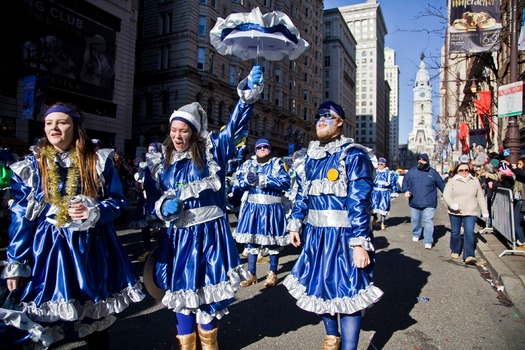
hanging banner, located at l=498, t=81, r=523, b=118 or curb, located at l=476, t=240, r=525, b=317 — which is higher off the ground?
hanging banner, located at l=498, t=81, r=523, b=118

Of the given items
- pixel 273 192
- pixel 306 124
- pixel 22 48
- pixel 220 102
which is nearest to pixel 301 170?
pixel 273 192

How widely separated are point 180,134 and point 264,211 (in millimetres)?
3129

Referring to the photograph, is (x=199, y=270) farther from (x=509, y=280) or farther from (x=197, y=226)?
(x=509, y=280)

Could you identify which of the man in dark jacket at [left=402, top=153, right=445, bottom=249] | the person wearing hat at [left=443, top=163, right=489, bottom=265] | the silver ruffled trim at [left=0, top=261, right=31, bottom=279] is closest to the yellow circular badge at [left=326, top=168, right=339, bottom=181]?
the silver ruffled trim at [left=0, top=261, right=31, bottom=279]

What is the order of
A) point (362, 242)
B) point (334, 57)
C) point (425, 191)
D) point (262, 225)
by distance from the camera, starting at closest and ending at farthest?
point (362, 242) → point (262, 225) → point (425, 191) → point (334, 57)

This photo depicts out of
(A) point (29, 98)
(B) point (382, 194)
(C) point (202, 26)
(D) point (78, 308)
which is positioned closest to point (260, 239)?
(D) point (78, 308)

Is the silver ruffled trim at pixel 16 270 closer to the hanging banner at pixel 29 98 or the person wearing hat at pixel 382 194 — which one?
the person wearing hat at pixel 382 194

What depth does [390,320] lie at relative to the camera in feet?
14.6

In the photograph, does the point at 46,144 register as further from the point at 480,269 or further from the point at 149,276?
the point at 480,269

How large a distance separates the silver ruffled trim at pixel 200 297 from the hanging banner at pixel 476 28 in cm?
1067

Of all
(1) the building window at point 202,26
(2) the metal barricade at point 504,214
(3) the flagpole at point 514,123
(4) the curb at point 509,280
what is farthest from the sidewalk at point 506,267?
(1) the building window at point 202,26

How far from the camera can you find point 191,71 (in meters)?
34.8

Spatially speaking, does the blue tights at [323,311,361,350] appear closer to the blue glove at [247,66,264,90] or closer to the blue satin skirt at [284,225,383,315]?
the blue satin skirt at [284,225,383,315]

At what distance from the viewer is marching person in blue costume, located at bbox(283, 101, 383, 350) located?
305 centimetres
